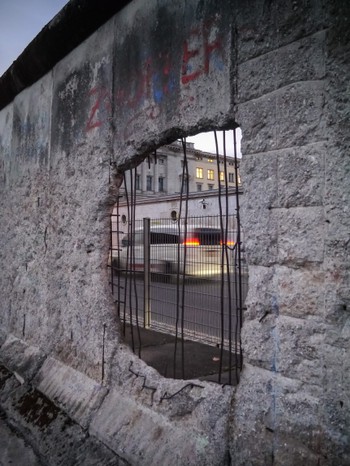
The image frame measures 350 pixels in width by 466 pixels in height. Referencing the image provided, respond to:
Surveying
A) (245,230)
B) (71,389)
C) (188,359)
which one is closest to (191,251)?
(188,359)

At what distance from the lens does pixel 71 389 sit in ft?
10.2

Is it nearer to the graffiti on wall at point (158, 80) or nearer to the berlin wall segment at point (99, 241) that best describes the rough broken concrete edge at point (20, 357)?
the berlin wall segment at point (99, 241)

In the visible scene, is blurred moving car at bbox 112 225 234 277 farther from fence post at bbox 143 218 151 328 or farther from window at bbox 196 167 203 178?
window at bbox 196 167 203 178

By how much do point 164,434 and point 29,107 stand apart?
367cm

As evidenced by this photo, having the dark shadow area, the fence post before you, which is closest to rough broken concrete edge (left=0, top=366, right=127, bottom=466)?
the dark shadow area

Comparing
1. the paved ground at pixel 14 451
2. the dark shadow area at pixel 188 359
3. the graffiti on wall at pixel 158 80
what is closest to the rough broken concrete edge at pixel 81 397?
the paved ground at pixel 14 451

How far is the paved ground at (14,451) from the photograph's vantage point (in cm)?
270

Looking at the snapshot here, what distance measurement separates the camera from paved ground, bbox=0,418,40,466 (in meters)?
2.70

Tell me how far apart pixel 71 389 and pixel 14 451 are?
55 centimetres

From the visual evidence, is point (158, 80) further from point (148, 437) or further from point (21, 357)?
point (21, 357)

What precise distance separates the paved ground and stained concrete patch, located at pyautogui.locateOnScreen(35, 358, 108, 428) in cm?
36

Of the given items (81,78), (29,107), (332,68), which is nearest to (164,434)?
(332,68)

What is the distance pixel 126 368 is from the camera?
2.70m

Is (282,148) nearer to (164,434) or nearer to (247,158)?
(247,158)
